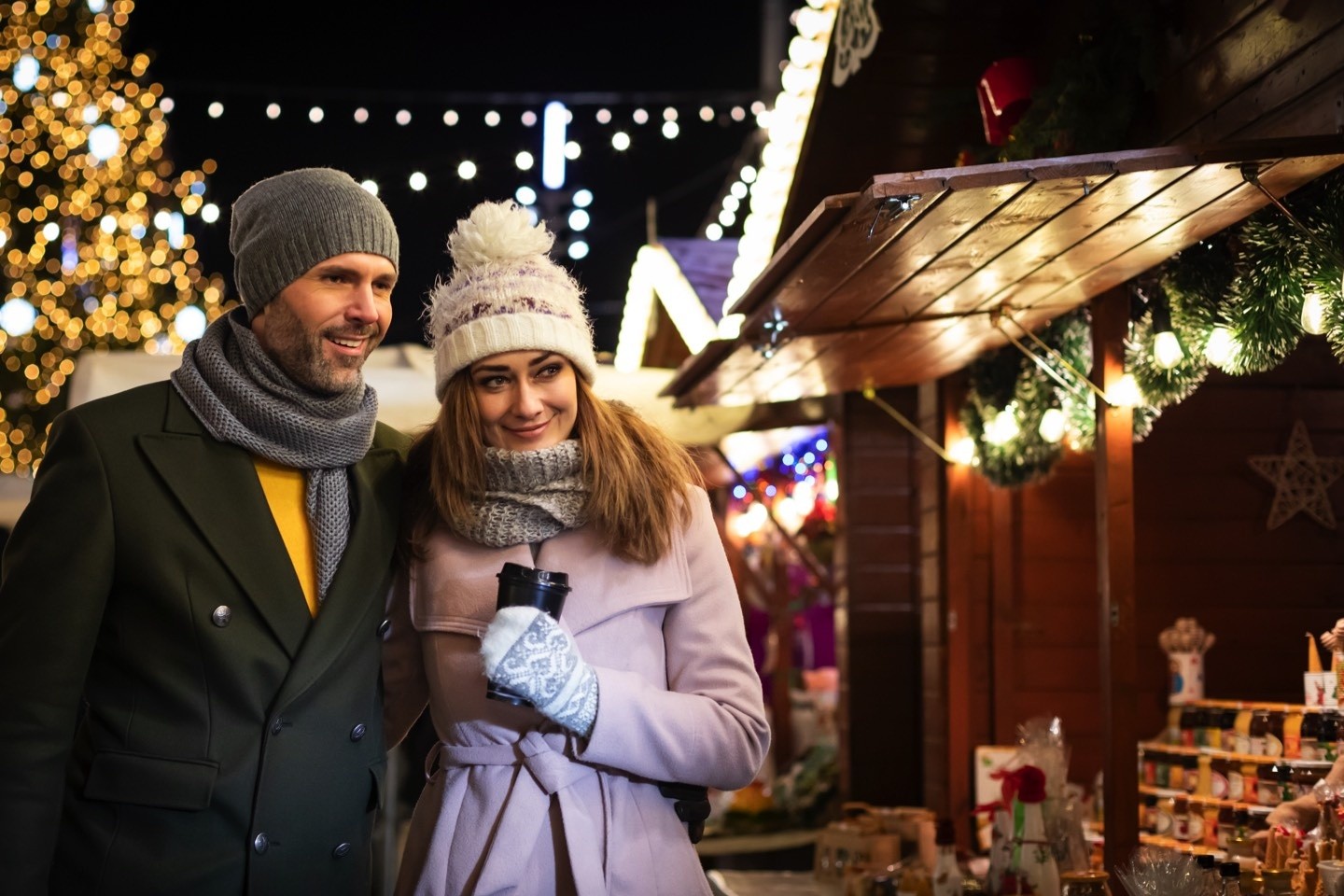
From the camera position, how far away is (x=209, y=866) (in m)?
2.38

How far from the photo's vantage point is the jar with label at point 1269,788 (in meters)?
4.58

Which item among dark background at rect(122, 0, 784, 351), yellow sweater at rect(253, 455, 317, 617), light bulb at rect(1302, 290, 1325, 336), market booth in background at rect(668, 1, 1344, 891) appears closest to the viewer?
yellow sweater at rect(253, 455, 317, 617)

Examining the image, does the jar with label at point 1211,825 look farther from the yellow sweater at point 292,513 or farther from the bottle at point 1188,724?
the yellow sweater at point 292,513

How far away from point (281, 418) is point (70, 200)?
15174mm

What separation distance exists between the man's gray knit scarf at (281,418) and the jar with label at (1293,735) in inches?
127

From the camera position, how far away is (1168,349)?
474 centimetres

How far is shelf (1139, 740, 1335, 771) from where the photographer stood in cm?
441

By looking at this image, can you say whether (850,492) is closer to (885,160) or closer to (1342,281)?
(885,160)

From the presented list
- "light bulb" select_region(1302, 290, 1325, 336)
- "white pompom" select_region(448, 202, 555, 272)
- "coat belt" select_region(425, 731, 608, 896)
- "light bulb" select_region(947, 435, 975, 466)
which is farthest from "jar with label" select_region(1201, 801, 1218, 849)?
"white pompom" select_region(448, 202, 555, 272)

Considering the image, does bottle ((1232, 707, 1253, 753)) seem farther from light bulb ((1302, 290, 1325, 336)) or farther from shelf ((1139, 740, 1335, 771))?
light bulb ((1302, 290, 1325, 336))

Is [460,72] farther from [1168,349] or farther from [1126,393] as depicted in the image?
[1168,349]

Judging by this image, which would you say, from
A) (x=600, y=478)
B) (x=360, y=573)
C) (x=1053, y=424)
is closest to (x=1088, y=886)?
(x=600, y=478)

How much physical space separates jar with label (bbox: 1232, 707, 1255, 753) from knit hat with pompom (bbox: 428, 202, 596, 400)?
120 inches

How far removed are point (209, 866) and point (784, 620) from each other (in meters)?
11.1
